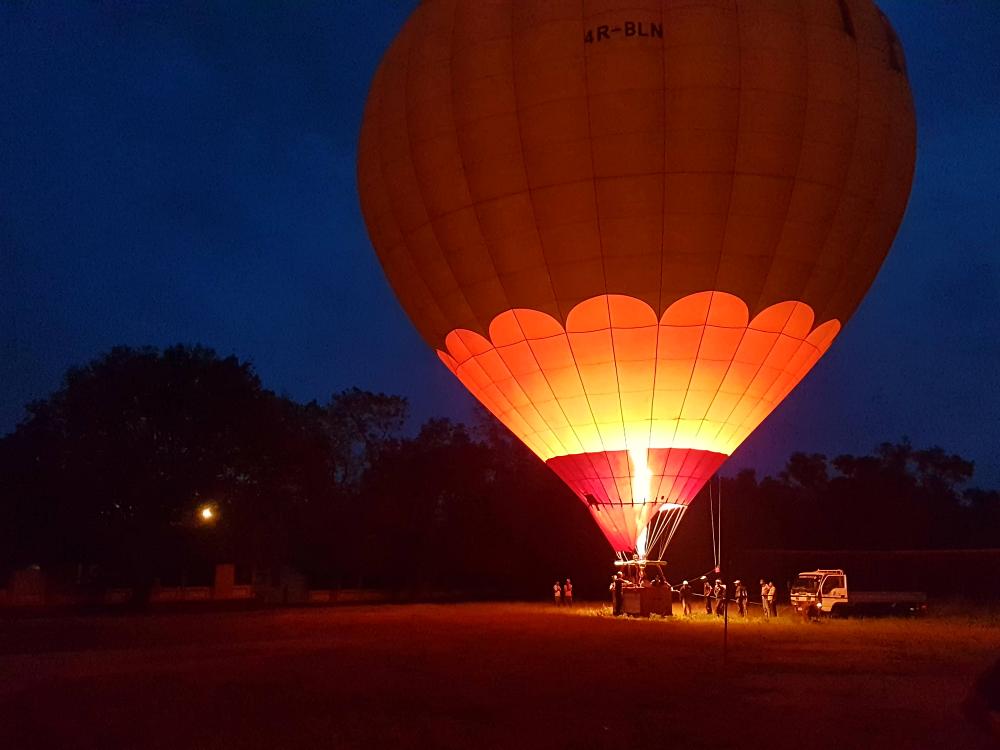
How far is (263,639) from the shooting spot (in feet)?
52.1

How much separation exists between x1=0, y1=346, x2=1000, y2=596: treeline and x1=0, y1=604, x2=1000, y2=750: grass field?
278 inches

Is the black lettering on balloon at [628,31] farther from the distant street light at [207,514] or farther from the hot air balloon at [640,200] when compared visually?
the distant street light at [207,514]

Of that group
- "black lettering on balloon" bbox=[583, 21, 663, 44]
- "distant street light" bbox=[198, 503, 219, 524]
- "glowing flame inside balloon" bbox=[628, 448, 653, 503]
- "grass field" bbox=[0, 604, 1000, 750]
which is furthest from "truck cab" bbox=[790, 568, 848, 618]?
"distant street light" bbox=[198, 503, 219, 524]

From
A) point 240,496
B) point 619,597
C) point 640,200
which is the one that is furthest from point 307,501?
point 640,200

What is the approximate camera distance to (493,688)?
31.4 ft

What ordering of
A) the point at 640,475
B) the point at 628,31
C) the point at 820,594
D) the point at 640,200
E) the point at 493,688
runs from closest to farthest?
1. the point at 493,688
2. the point at 628,31
3. the point at 640,200
4. the point at 640,475
5. the point at 820,594

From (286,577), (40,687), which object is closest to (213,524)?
(286,577)

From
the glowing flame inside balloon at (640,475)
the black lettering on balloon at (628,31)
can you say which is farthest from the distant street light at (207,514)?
the black lettering on balloon at (628,31)

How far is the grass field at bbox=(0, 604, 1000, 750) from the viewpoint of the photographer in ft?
23.5

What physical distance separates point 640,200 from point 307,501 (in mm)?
25646

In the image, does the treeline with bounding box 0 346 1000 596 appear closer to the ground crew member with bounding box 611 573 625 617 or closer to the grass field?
the ground crew member with bounding box 611 573 625 617

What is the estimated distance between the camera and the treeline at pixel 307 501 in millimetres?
28844

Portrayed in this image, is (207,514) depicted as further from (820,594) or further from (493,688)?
(493,688)

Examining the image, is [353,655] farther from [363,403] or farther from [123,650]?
[363,403]
